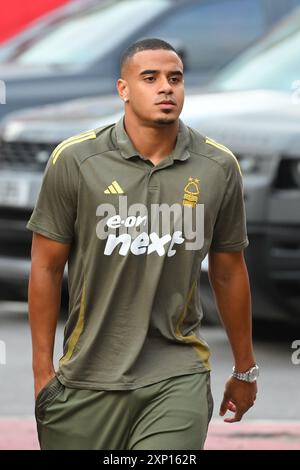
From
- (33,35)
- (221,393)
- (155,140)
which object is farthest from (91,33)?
(155,140)

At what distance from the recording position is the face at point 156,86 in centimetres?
454

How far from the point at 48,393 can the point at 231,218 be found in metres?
0.76

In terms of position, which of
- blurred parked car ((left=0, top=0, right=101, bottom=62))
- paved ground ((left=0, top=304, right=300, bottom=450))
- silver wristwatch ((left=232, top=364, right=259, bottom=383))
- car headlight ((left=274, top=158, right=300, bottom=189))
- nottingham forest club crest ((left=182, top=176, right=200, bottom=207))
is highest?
blurred parked car ((left=0, top=0, right=101, bottom=62))

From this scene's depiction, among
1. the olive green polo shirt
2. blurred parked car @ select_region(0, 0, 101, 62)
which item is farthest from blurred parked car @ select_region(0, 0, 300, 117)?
the olive green polo shirt

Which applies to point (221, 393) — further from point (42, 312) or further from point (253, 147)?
point (42, 312)

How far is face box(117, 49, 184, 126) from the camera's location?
4.54m

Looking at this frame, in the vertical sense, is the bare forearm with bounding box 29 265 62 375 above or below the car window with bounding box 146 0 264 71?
below

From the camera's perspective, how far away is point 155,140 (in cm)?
464

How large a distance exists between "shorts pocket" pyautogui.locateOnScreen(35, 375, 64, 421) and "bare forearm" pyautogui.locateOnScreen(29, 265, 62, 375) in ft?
0.13

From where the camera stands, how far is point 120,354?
180 inches

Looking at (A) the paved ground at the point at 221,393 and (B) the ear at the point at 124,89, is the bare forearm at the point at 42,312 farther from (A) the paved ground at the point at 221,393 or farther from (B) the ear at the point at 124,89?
(A) the paved ground at the point at 221,393

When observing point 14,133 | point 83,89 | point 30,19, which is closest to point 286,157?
point 14,133

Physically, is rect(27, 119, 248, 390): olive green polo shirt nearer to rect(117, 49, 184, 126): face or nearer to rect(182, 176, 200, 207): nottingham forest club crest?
rect(182, 176, 200, 207): nottingham forest club crest
